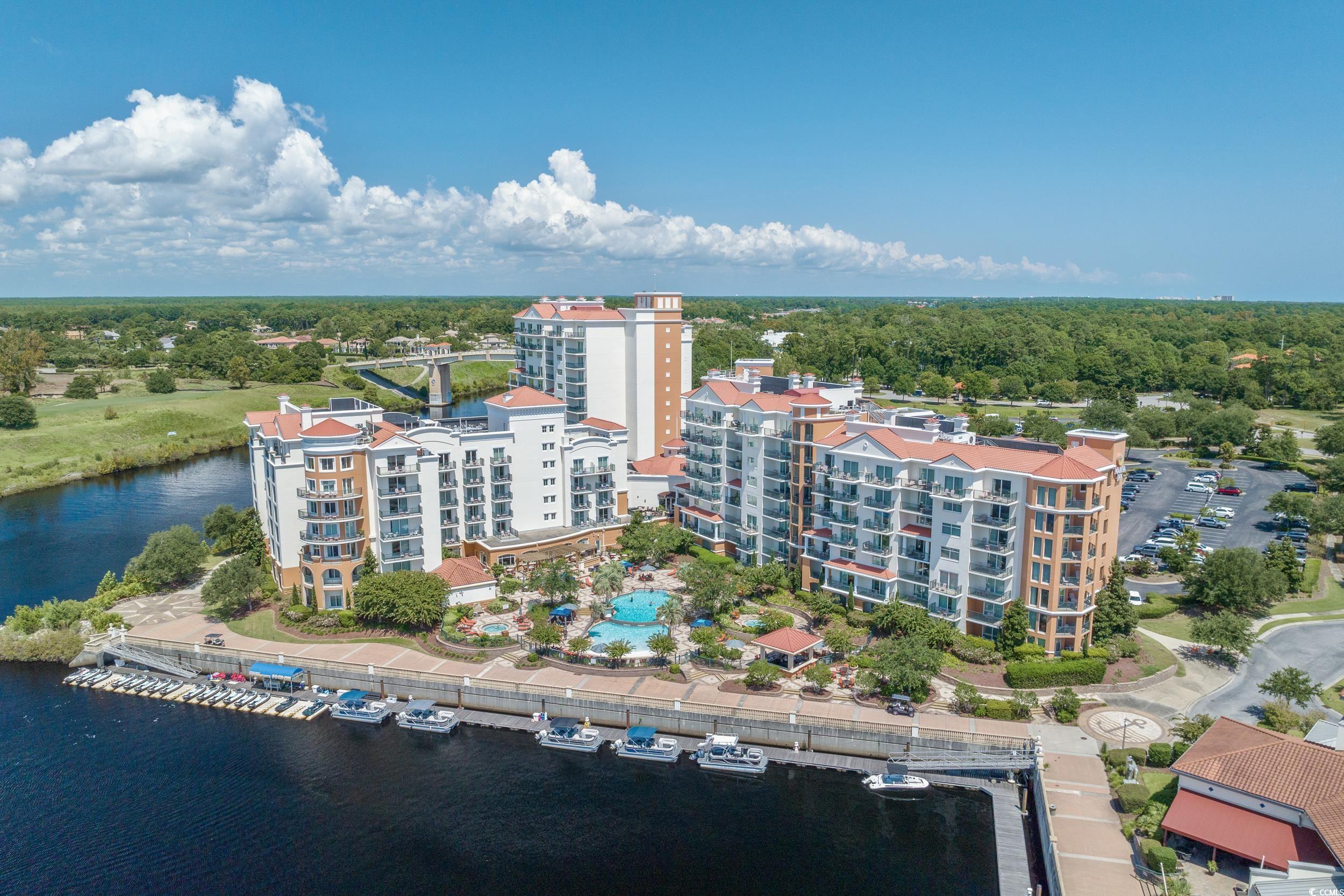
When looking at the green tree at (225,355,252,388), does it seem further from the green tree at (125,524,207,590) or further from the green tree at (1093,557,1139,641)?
the green tree at (1093,557,1139,641)

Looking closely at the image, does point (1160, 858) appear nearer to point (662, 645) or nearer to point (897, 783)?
point (897, 783)

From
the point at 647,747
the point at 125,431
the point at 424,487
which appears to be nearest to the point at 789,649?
the point at 647,747

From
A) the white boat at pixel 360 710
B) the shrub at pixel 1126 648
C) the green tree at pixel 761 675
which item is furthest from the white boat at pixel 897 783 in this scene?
the white boat at pixel 360 710

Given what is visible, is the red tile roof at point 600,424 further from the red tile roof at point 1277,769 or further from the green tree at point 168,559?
the red tile roof at point 1277,769

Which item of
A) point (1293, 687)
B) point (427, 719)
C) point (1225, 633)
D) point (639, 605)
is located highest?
point (1225, 633)

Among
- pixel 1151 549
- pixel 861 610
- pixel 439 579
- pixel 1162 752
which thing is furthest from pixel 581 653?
pixel 1151 549

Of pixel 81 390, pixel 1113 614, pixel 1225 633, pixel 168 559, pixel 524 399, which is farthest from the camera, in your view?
pixel 81 390
